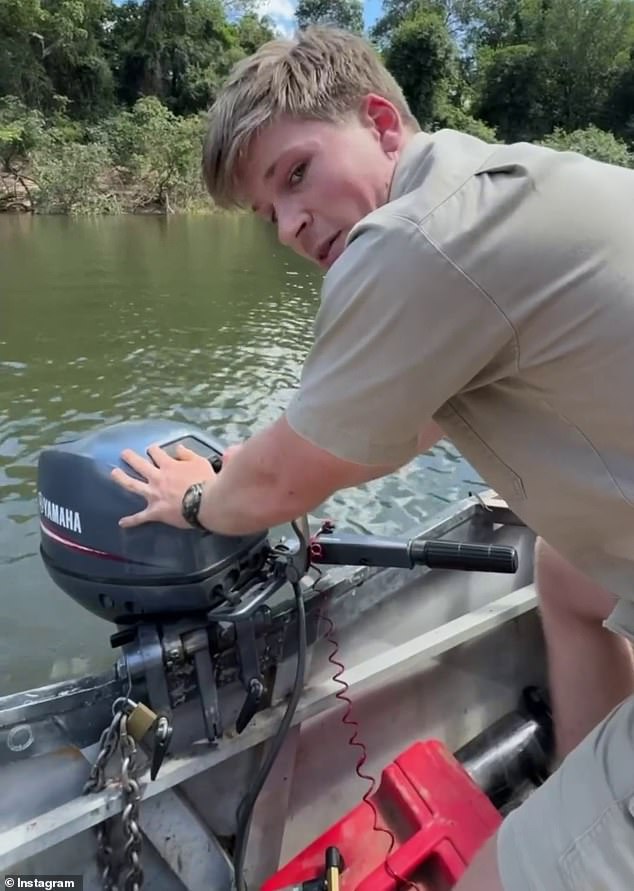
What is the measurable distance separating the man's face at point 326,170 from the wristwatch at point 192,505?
465 mm

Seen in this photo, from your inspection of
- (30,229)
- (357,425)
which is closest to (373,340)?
(357,425)

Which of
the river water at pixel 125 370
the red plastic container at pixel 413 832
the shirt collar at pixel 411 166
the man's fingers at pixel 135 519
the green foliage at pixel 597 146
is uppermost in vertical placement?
the green foliage at pixel 597 146

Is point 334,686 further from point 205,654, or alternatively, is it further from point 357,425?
point 357,425

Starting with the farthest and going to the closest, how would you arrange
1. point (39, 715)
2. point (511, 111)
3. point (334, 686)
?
1. point (511, 111)
2. point (334, 686)
3. point (39, 715)

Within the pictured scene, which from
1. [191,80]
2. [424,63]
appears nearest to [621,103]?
[424,63]

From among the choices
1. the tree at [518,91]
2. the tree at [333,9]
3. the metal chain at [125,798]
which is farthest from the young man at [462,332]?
the tree at [333,9]

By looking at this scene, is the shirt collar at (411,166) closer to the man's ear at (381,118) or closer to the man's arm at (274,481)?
the man's ear at (381,118)

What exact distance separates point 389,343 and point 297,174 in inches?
16.6

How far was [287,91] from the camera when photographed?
3.77ft

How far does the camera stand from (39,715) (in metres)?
1.33

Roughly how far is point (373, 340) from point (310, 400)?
13cm

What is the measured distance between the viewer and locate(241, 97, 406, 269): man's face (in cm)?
115

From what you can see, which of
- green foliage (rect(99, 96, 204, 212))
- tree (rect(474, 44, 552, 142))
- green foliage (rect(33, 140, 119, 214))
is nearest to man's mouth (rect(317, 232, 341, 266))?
green foliage (rect(33, 140, 119, 214))

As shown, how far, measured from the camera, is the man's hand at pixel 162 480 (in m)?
1.38
